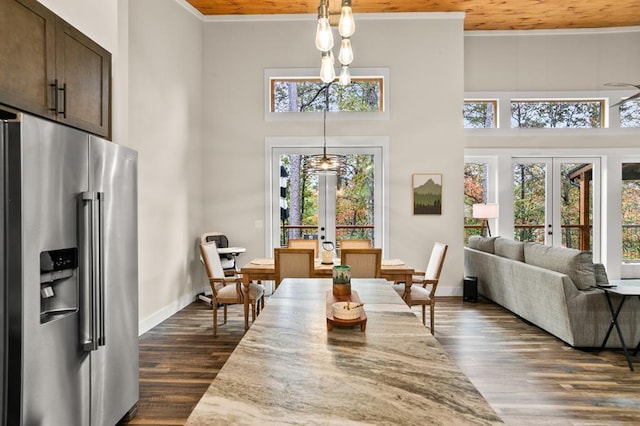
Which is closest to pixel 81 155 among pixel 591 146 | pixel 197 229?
pixel 197 229

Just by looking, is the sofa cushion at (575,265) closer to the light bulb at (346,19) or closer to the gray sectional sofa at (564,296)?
the gray sectional sofa at (564,296)

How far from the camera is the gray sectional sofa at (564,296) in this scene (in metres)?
3.35

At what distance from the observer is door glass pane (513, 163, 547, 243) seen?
6.39 metres

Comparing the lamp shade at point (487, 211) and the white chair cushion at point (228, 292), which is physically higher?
the lamp shade at point (487, 211)

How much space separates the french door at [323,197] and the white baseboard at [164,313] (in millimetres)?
1347

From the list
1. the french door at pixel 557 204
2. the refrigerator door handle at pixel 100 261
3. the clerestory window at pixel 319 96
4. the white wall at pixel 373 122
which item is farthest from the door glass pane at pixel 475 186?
the refrigerator door handle at pixel 100 261

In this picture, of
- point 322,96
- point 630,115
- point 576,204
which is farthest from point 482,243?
point 630,115

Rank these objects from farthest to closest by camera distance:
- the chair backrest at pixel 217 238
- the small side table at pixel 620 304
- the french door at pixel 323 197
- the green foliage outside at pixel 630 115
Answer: the green foliage outside at pixel 630 115, the french door at pixel 323 197, the chair backrest at pixel 217 238, the small side table at pixel 620 304

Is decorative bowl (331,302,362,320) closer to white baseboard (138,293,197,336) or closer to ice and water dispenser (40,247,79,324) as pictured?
ice and water dispenser (40,247,79,324)

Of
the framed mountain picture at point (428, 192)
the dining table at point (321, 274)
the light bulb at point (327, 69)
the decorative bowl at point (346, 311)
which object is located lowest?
the dining table at point (321, 274)

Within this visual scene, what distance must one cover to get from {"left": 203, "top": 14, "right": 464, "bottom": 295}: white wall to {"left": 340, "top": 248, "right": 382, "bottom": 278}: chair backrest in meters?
2.06

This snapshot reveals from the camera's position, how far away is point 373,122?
226 inches

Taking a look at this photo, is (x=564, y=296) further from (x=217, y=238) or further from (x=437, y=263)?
(x=217, y=238)

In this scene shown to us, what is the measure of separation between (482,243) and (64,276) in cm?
513
